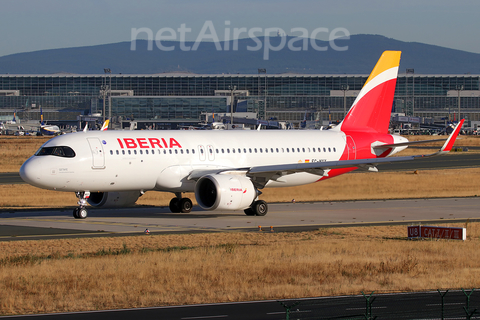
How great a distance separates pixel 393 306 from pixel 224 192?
18.2 m

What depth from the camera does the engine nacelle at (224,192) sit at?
1326 inches

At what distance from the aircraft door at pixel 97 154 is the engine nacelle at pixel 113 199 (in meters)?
4.34

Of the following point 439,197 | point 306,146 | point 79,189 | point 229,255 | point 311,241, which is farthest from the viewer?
point 439,197

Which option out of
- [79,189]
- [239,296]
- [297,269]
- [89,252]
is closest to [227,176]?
[79,189]

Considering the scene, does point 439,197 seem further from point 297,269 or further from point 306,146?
point 297,269

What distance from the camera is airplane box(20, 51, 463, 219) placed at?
110 ft

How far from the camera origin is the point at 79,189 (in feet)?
111

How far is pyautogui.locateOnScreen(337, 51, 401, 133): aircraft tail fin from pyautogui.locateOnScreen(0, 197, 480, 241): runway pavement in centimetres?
523

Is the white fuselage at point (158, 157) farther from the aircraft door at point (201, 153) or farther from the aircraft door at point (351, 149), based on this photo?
the aircraft door at point (351, 149)

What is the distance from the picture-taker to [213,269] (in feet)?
68.9

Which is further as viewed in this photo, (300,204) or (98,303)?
(300,204)

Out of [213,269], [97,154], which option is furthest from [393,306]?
[97,154]

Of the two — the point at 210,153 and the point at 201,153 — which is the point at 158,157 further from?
the point at 210,153

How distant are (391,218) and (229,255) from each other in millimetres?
15090
